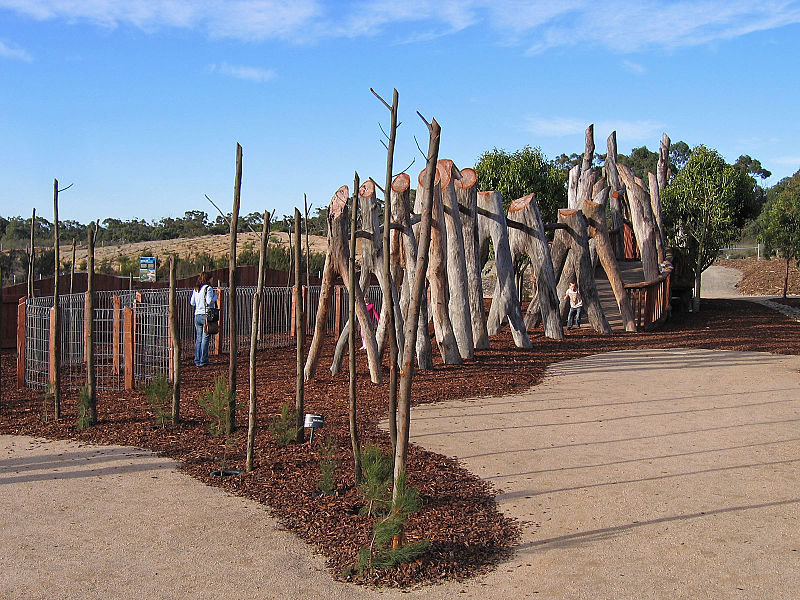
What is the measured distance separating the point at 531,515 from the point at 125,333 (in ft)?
23.1

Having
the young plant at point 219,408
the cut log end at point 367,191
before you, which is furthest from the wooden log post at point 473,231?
the young plant at point 219,408

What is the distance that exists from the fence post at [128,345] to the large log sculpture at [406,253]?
3649 mm

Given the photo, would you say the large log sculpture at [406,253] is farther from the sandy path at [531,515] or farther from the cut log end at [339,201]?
the sandy path at [531,515]

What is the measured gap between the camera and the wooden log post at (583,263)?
17331 millimetres

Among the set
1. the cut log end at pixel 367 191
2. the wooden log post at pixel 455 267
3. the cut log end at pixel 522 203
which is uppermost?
the cut log end at pixel 522 203

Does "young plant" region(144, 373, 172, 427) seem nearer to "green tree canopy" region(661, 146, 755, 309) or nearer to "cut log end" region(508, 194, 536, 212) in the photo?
"cut log end" region(508, 194, 536, 212)

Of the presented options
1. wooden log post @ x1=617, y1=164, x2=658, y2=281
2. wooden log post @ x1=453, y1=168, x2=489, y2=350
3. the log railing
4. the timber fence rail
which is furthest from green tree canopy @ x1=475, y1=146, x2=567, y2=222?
wooden log post @ x1=453, y1=168, x2=489, y2=350

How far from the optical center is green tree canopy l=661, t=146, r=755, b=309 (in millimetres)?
25219

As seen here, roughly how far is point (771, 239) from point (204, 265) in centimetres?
2085

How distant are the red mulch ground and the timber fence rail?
54cm

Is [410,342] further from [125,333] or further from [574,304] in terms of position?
[574,304]

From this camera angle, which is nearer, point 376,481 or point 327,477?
point 376,481

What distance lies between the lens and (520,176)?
25.4m

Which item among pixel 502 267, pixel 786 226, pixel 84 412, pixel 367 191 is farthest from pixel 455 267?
pixel 786 226
